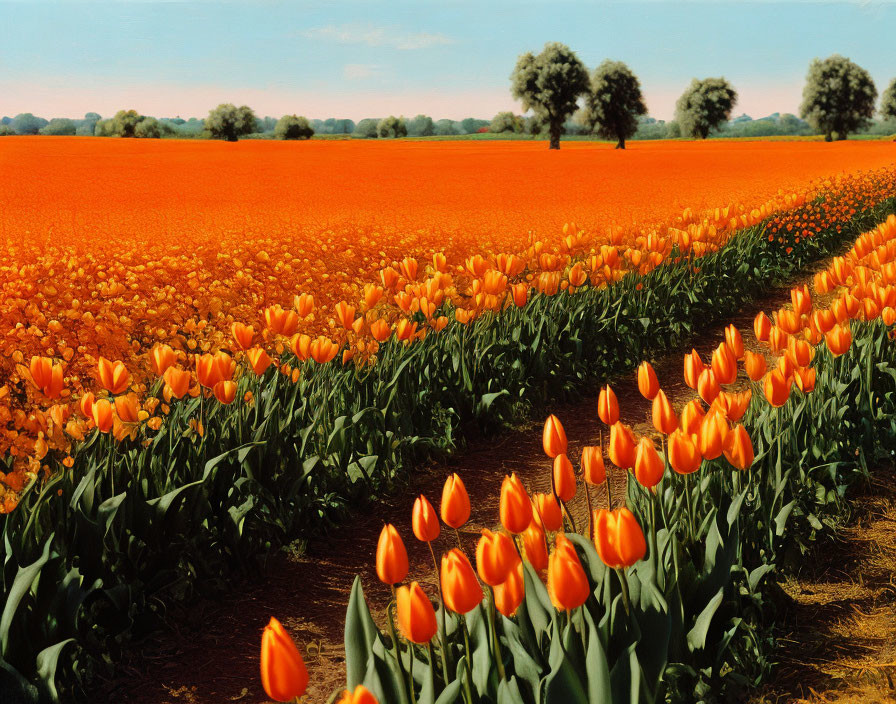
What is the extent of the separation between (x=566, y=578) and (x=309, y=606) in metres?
2.04

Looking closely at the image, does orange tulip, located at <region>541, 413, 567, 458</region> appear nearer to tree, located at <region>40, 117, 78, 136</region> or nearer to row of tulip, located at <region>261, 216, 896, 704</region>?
row of tulip, located at <region>261, 216, 896, 704</region>

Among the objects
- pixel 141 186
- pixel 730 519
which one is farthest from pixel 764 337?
pixel 141 186

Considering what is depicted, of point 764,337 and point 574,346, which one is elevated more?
point 764,337

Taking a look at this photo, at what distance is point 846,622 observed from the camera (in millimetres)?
2959

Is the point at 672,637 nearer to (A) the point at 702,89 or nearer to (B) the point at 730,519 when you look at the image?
(B) the point at 730,519

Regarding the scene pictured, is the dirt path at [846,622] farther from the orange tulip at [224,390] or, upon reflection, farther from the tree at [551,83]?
the tree at [551,83]

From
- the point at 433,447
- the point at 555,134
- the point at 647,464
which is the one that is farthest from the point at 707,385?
the point at 555,134

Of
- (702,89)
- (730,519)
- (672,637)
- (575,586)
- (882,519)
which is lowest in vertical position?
(882,519)

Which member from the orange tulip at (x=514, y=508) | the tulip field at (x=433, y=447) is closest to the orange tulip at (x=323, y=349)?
the tulip field at (x=433, y=447)

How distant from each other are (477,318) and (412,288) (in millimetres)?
954

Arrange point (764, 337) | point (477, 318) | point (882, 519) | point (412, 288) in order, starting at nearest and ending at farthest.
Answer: point (764, 337) < point (882, 519) < point (412, 288) < point (477, 318)

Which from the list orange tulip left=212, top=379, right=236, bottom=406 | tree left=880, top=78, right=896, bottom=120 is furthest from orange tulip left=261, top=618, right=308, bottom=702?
tree left=880, top=78, right=896, bottom=120

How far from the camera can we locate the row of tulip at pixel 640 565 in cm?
164

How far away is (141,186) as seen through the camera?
1967cm
